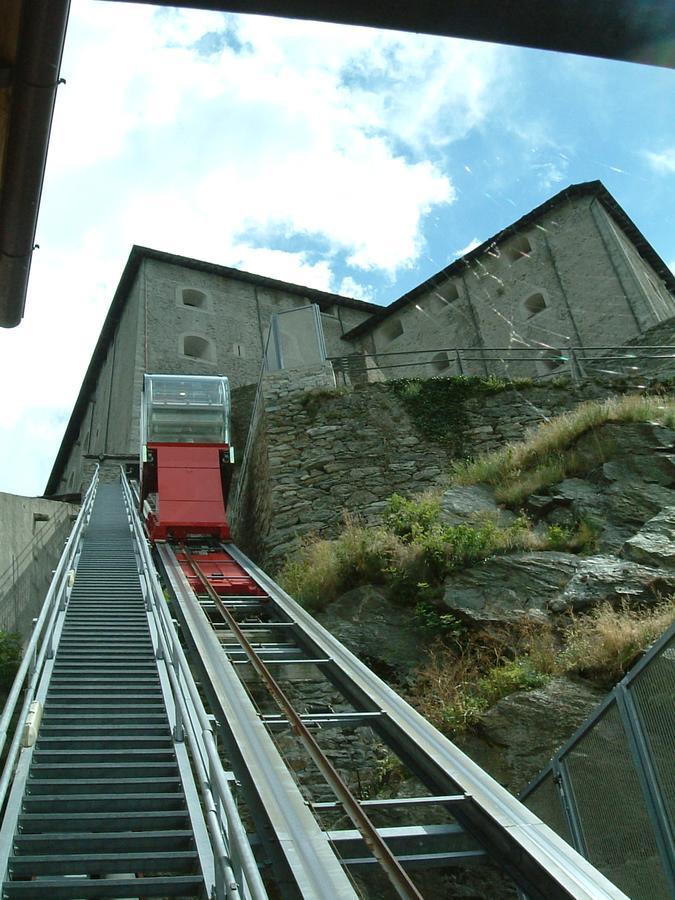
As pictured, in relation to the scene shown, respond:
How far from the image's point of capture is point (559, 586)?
8359 mm

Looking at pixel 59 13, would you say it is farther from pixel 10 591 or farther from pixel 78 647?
pixel 10 591

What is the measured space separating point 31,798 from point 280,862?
1.53 metres

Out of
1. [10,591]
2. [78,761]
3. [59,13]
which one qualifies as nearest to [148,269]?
[10,591]

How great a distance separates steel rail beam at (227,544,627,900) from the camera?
3322mm

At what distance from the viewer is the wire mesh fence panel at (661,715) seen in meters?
4.04

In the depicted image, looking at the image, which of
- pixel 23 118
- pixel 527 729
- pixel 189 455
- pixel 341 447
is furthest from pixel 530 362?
pixel 23 118

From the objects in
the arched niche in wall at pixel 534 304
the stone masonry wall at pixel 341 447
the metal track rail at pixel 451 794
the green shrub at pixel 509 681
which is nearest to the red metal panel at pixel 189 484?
the stone masonry wall at pixel 341 447

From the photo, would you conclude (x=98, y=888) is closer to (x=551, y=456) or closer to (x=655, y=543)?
(x=655, y=543)

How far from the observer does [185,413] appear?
1460 centimetres

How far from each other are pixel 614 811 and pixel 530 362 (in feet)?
61.9

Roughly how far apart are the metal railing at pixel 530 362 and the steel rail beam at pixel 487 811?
9.69 m

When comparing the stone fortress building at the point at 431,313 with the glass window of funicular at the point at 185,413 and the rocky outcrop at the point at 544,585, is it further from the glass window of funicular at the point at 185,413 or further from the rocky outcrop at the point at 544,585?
the rocky outcrop at the point at 544,585

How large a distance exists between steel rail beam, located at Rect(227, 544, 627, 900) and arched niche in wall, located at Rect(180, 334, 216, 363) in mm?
22178

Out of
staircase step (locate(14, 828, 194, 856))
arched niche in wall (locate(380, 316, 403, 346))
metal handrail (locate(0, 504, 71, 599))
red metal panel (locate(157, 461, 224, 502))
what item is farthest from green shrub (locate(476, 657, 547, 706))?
arched niche in wall (locate(380, 316, 403, 346))
